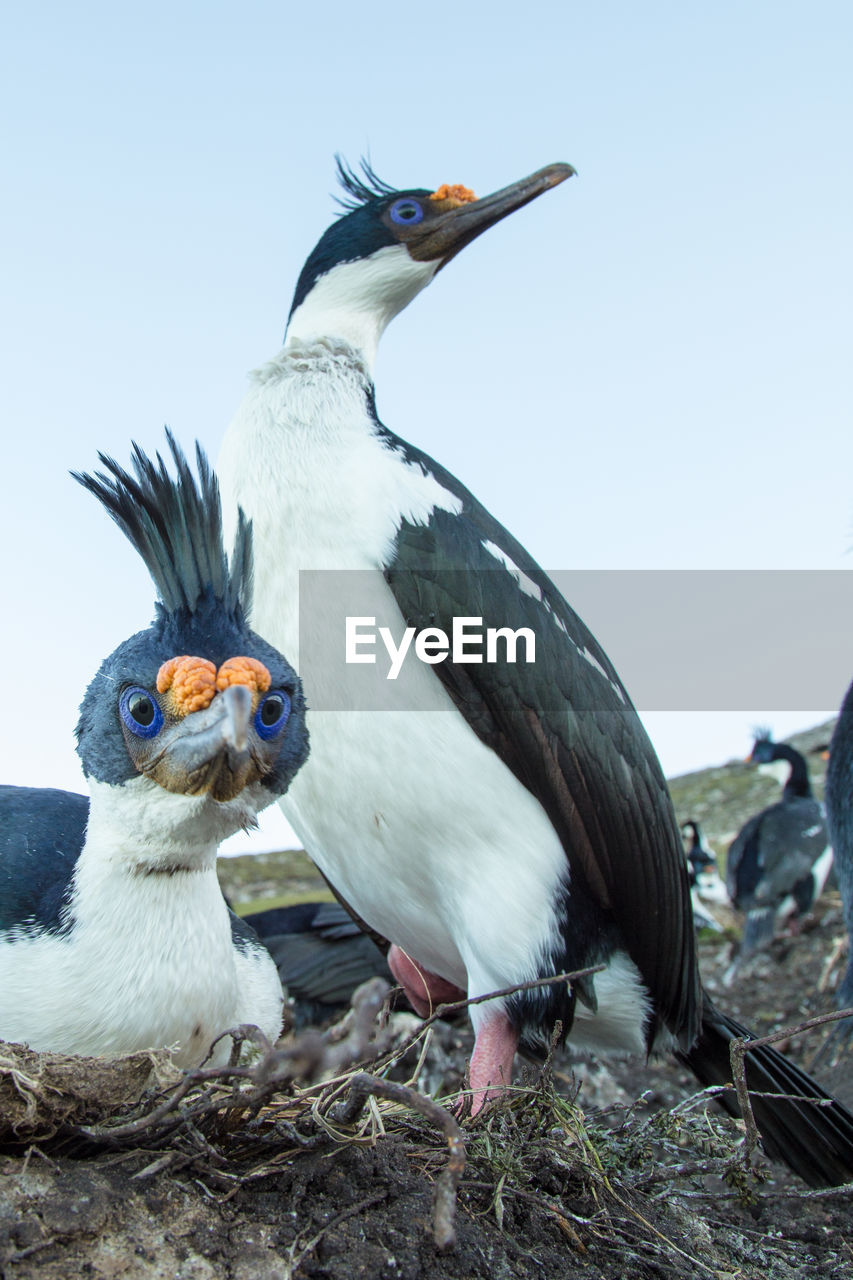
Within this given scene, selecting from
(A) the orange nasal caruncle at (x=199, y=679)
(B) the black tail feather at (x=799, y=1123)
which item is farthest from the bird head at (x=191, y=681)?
(B) the black tail feather at (x=799, y=1123)

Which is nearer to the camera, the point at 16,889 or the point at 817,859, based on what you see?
the point at 16,889

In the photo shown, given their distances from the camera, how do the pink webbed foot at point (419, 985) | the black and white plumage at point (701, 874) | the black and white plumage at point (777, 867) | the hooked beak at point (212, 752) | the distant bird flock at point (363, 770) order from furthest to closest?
the black and white plumage at point (701, 874), the black and white plumage at point (777, 867), the pink webbed foot at point (419, 985), the distant bird flock at point (363, 770), the hooked beak at point (212, 752)

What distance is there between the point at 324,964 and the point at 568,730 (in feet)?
10.1

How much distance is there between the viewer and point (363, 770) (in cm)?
398

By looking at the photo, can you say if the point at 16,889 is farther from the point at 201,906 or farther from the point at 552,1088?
the point at 552,1088

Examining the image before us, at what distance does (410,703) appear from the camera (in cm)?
399

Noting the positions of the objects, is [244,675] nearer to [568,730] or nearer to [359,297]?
[568,730]

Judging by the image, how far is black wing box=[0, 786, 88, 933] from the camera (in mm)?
3072

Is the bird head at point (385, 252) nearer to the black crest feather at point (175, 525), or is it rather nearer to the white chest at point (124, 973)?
the black crest feather at point (175, 525)

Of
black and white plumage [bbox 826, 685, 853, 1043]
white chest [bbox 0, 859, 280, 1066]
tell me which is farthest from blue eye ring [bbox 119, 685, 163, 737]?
black and white plumage [bbox 826, 685, 853, 1043]

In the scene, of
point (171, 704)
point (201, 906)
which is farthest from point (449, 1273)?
point (171, 704)

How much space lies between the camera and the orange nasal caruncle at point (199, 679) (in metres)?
2.84

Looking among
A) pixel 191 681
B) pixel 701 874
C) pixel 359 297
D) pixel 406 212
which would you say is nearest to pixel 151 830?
pixel 191 681

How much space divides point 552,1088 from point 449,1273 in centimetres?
88
